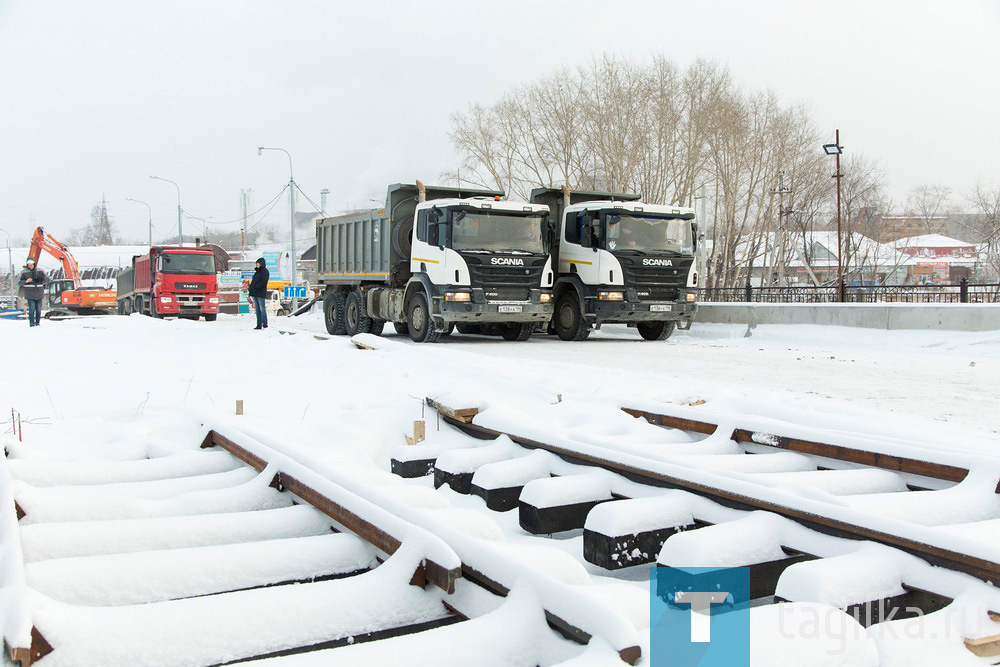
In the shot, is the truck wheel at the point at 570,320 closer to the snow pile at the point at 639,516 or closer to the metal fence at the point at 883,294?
the metal fence at the point at 883,294

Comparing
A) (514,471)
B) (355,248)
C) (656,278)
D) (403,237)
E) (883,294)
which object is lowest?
(514,471)

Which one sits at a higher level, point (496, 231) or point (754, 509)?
point (496, 231)

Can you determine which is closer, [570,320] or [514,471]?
[514,471]

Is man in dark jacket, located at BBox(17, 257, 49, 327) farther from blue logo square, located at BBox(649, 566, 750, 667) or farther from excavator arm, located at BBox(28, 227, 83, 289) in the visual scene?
blue logo square, located at BBox(649, 566, 750, 667)

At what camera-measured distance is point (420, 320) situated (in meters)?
16.0

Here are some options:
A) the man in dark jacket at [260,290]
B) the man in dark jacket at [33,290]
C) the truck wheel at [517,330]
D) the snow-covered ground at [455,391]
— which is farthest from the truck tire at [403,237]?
the man in dark jacket at [33,290]

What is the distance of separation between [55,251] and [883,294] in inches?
1492

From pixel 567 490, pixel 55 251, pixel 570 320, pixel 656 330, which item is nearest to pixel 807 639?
pixel 567 490

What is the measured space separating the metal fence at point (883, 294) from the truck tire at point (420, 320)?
33.6 ft

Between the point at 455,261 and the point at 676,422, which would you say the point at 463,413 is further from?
the point at 455,261

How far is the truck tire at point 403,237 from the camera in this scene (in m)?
16.9

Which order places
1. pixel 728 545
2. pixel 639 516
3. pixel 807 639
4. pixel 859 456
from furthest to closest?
pixel 859 456
pixel 639 516
pixel 728 545
pixel 807 639

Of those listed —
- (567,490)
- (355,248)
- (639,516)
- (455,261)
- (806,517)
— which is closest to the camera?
(806,517)

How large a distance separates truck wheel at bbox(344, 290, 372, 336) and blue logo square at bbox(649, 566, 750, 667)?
16196 mm
